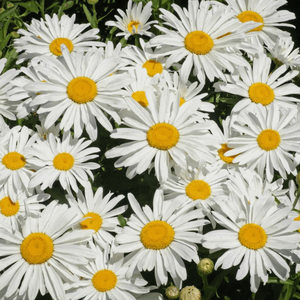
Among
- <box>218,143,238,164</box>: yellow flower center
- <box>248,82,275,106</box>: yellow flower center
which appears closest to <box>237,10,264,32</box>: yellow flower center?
<box>248,82,275,106</box>: yellow flower center

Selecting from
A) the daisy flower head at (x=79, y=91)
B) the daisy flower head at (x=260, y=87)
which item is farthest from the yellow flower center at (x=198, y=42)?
the daisy flower head at (x=79, y=91)

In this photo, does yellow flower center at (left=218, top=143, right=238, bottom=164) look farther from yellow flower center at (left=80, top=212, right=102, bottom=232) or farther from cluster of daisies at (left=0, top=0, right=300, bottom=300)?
yellow flower center at (left=80, top=212, right=102, bottom=232)

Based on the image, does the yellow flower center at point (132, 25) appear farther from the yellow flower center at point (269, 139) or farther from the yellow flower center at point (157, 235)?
the yellow flower center at point (157, 235)

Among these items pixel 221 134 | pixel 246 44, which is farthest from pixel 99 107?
pixel 246 44

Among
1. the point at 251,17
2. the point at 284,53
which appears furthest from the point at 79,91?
the point at 284,53

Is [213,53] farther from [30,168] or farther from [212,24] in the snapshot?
[30,168]

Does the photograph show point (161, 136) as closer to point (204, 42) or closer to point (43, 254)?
point (204, 42)
